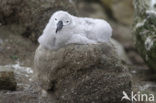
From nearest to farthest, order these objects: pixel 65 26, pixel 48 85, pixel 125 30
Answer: pixel 65 26
pixel 48 85
pixel 125 30

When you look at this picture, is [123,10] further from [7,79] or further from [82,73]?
[82,73]

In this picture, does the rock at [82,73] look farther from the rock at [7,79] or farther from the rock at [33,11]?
the rock at [33,11]

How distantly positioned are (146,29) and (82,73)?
2646 mm

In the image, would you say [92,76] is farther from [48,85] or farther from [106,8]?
[106,8]

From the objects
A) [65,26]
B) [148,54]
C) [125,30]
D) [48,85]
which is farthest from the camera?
[125,30]

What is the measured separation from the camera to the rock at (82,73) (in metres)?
6.43

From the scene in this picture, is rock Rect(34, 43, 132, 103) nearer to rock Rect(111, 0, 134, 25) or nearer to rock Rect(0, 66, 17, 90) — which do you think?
rock Rect(0, 66, 17, 90)

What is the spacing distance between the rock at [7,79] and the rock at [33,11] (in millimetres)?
2372

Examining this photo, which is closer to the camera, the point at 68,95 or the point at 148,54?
the point at 68,95

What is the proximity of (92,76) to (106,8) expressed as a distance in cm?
1102

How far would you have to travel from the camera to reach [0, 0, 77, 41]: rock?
9336mm

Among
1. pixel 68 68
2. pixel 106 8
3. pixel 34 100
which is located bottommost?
pixel 34 100

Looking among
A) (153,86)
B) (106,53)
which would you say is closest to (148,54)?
(153,86)

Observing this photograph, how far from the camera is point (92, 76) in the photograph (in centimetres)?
657
